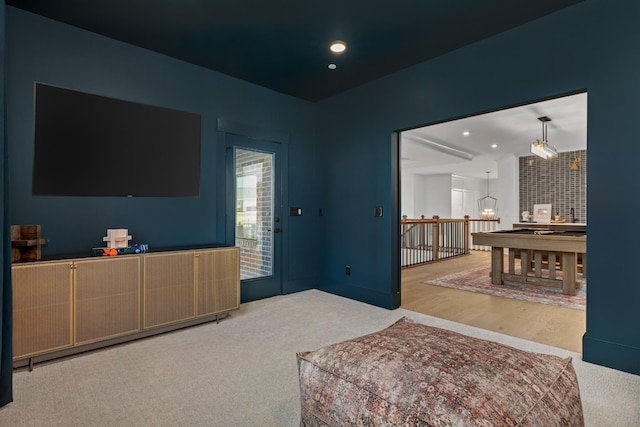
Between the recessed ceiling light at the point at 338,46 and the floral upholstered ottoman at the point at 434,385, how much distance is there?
2545 millimetres

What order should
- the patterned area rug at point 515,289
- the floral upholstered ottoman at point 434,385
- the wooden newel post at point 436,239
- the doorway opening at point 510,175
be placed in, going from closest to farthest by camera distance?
1. the floral upholstered ottoman at point 434,385
2. the doorway opening at point 510,175
3. the patterned area rug at point 515,289
4. the wooden newel post at point 436,239

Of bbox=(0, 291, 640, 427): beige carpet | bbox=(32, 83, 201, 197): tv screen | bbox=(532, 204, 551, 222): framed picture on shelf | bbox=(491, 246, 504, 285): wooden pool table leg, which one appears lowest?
bbox=(0, 291, 640, 427): beige carpet

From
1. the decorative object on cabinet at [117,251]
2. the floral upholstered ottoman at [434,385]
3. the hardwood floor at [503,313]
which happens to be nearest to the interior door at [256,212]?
the decorative object on cabinet at [117,251]

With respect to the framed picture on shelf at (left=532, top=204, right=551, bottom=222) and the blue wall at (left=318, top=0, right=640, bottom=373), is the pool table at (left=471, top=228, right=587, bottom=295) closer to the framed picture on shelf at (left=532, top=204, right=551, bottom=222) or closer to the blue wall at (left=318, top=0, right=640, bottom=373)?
the blue wall at (left=318, top=0, right=640, bottom=373)

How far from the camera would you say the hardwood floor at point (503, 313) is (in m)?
2.92

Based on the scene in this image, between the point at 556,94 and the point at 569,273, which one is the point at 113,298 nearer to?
the point at 556,94

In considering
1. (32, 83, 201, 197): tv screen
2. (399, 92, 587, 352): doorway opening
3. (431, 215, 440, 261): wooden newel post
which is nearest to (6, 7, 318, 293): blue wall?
(32, 83, 201, 197): tv screen

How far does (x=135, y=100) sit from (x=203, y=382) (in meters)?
2.53

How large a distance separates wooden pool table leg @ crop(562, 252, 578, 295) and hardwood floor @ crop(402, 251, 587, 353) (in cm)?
81

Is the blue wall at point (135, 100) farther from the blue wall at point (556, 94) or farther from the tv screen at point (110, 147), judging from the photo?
the blue wall at point (556, 94)

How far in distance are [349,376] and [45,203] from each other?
8.95ft

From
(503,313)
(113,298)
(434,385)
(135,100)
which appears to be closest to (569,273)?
(503,313)

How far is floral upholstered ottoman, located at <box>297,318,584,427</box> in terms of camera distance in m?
1.11

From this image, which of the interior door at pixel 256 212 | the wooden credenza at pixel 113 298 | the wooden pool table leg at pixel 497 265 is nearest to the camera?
the wooden credenza at pixel 113 298
